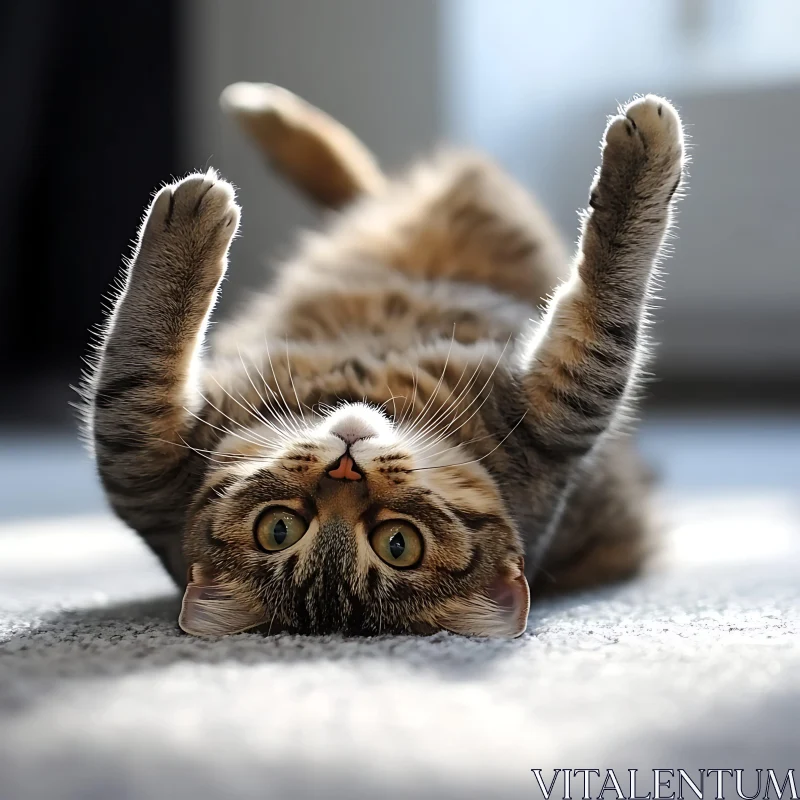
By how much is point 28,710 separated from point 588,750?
0.37 meters

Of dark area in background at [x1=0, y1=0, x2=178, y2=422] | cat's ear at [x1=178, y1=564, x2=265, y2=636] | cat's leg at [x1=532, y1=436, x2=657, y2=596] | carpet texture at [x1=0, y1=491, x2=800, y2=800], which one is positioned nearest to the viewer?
carpet texture at [x1=0, y1=491, x2=800, y2=800]

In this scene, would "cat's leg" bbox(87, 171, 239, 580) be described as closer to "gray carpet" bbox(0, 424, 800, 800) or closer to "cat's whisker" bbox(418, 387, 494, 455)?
"gray carpet" bbox(0, 424, 800, 800)

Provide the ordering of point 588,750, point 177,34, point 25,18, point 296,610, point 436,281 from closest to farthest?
point 588,750 < point 296,610 < point 436,281 < point 25,18 < point 177,34

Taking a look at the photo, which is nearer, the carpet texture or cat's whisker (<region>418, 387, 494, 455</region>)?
the carpet texture

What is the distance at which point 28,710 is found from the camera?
65cm

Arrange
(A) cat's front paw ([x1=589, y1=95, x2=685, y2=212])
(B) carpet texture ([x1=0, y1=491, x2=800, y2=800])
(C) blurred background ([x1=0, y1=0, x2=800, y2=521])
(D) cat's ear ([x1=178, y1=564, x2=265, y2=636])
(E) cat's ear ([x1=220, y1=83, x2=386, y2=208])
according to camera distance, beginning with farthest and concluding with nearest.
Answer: (C) blurred background ([x1=0, y1=0, x2=800, y2=521]) → (E) cat's ear ([x1=220, y1=83, x2=386, y2=208]) → (A) cat's front paw ([x1=589, y1=95, x2=685, y2=212]) → (D) cat's ear ([x1=178, y1=564, x2=265, y2=636]) → (B) carpet texture ([x1=0, y1=491, x2=800, y2=800])

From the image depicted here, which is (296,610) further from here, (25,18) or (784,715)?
(25,18)

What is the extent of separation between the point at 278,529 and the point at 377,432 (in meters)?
0.14

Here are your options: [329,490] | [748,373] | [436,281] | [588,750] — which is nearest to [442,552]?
[329,490]

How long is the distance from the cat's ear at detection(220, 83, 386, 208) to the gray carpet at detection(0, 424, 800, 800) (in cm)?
111

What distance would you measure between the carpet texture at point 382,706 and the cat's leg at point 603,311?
0.20 metres

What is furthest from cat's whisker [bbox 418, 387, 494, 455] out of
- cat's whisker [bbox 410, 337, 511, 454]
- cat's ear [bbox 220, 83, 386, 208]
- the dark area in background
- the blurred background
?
the dark area in background

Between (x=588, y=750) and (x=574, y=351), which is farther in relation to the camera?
(x=574, y=351)

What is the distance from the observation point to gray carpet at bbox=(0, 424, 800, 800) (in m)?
0.58
